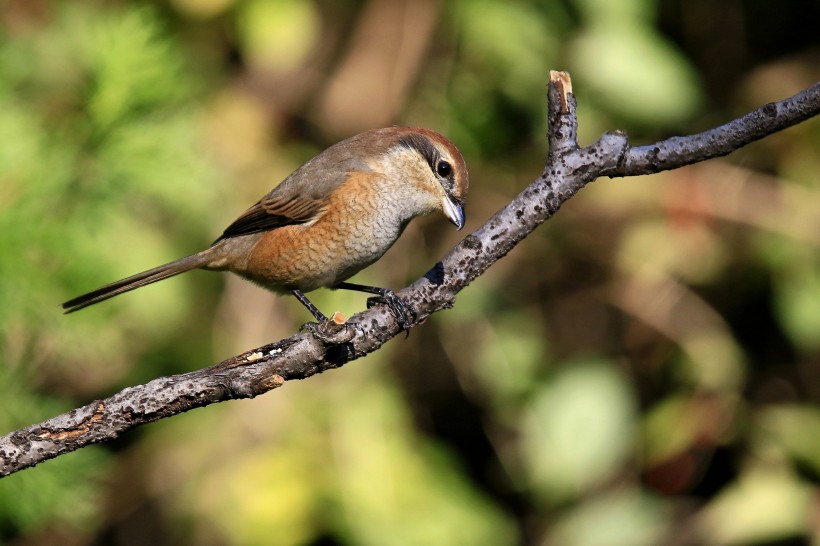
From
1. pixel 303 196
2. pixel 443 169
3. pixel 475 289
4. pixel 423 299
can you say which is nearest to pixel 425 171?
pixel 443 169

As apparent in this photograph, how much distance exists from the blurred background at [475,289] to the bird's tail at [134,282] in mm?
87

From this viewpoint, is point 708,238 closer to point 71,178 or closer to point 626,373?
point 626,373

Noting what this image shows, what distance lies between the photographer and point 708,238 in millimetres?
4129

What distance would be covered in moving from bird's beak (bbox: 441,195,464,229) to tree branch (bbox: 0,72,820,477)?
758mm

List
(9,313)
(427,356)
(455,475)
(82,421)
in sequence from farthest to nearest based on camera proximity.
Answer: (427,356)
(455,475)
(9,313)
(82,421)

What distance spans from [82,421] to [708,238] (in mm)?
2977

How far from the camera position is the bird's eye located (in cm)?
320

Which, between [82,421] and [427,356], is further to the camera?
[427,356]

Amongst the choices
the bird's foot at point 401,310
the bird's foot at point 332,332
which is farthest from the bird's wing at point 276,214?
the bird's foot at point 332,332

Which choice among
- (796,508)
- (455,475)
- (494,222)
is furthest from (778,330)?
(494,222)

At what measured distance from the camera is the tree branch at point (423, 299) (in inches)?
76.9

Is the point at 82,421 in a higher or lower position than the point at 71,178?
lower

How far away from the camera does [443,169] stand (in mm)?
3215

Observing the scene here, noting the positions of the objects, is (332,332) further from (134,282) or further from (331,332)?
(134,282)
